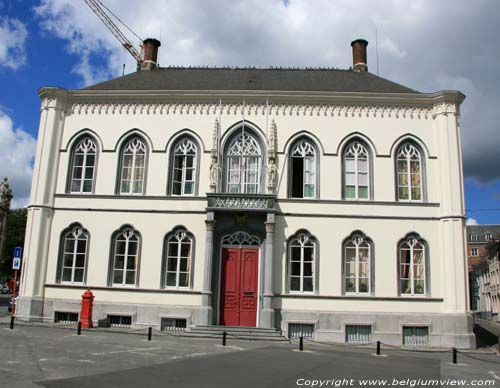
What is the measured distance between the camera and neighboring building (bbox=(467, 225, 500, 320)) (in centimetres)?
5709

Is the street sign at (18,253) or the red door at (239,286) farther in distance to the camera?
the street sign at (18,253)

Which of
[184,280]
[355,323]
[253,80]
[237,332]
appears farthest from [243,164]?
[355,323]

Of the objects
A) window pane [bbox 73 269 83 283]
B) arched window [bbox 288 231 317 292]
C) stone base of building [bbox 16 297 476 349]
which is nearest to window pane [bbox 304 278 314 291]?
arched window [bbox 288 231 317 292]

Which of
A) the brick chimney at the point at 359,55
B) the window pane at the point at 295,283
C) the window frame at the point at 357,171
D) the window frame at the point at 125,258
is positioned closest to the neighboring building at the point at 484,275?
the brick chimney at the point at 359,55

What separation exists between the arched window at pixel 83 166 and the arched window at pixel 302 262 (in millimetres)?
9127

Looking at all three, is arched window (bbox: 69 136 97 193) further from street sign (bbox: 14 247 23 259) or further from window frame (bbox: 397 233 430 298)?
window frame (bbox: 397 233 430 298)

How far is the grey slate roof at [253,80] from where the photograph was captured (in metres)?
21.3

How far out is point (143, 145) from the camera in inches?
819

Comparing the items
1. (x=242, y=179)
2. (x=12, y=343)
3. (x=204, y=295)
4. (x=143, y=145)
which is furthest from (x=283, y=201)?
(x=12, y=343)

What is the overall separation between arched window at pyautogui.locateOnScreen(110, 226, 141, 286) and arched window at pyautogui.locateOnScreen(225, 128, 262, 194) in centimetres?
455

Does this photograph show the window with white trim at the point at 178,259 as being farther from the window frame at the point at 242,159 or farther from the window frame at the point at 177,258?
the window frame at the point at 242,159

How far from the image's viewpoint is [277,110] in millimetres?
20516

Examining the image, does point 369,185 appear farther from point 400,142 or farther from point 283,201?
point 283,201

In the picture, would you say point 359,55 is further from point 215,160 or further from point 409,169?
point 215,160
